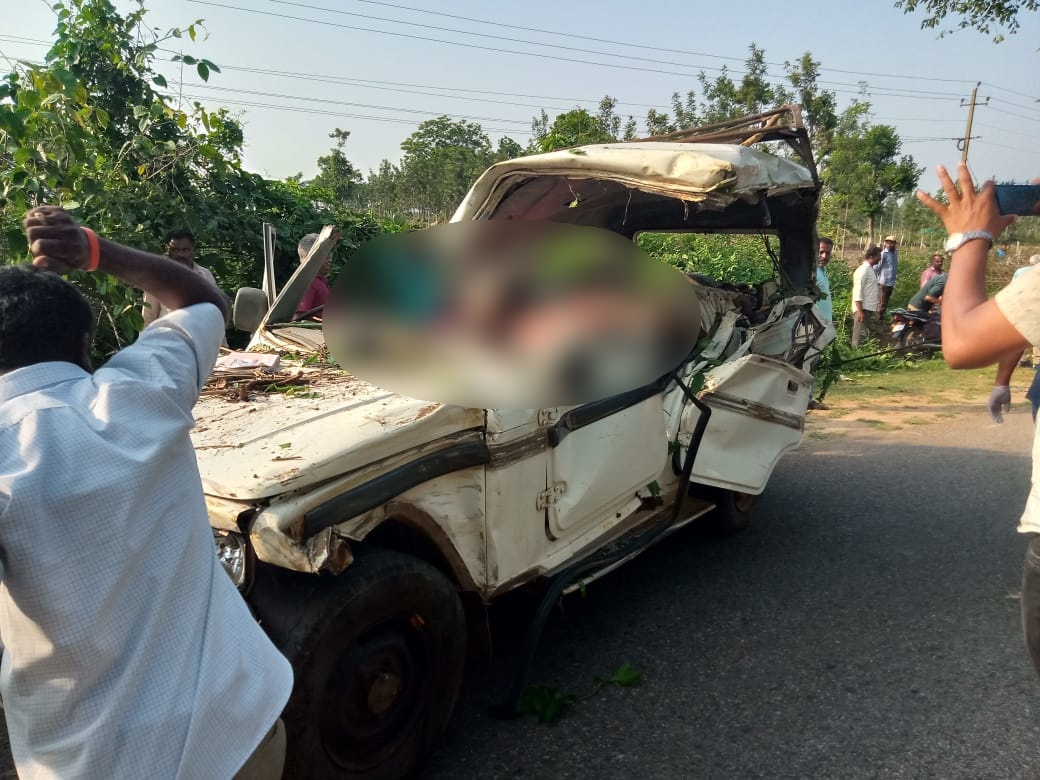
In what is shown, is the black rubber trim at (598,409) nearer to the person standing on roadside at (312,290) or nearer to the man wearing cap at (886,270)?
the person standing on roadside at (312,290)

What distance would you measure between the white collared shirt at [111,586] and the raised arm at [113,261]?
0.23 m

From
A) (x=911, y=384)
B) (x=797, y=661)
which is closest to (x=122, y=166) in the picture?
(x=797, y=661)

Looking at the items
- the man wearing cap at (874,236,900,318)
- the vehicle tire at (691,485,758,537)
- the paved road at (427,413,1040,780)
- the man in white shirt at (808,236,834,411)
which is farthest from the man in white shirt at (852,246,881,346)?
the vehicle tire at (691,485,758,537)

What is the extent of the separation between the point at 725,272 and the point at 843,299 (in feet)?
8.24

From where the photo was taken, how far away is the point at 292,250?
9297 millimetres

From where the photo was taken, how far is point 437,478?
277 centimetres

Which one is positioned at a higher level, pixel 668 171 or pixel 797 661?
pixel 668 171

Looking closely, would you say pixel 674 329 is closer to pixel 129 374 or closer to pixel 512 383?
pixel 512 383

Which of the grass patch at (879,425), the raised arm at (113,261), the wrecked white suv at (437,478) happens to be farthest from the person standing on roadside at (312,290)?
the grass patch at (879,425)

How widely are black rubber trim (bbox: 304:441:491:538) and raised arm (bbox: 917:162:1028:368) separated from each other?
1552 millimetres

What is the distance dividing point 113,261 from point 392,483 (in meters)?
1.14

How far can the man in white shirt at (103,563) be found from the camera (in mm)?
1326

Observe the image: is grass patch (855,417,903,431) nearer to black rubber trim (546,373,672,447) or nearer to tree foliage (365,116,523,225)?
black rubber trim (546,373,672,447)

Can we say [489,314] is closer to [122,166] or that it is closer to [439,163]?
[122,166]
